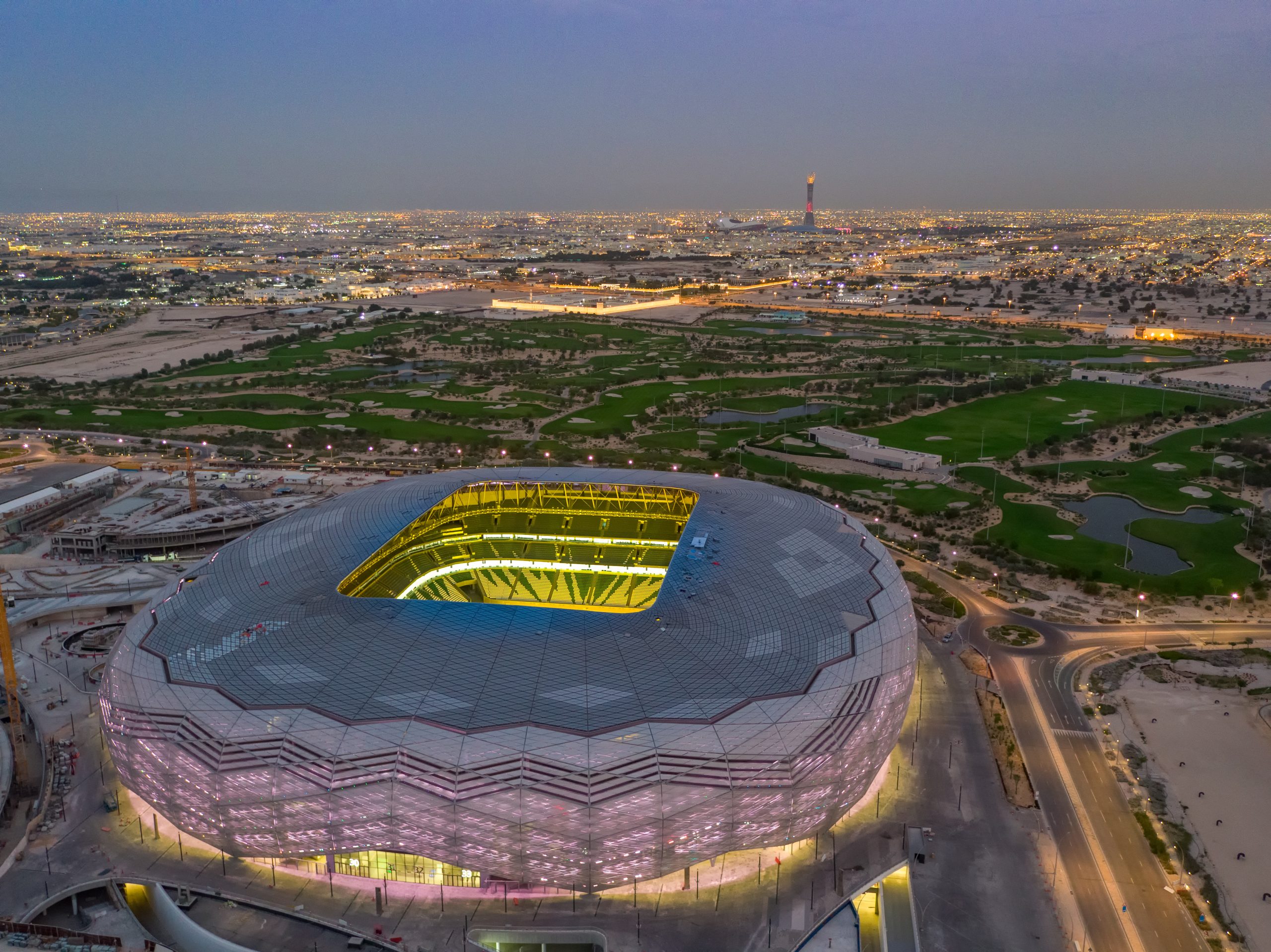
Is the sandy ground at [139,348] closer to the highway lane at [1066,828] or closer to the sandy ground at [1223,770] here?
the highway lane at [1066,828]

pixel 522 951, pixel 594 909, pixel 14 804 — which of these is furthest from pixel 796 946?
pixel 14 804

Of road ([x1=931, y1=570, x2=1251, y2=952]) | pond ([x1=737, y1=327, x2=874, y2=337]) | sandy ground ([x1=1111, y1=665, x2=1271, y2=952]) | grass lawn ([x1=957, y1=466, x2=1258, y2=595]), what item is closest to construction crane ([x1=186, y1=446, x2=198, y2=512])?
road ([x1=931, y1=570, x2=1251, y2=952])

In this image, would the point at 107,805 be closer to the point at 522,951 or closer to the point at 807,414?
the point at 522,951

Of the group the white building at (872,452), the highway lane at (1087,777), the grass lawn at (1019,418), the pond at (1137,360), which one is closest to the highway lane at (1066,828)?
the highway lane at (1087,777)

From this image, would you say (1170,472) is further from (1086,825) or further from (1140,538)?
(1086,825)

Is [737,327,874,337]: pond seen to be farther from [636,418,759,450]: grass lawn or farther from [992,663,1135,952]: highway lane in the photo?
[992,663,1135,952]: highway lane

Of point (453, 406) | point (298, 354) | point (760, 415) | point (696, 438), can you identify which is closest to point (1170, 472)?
point (760, 415)
